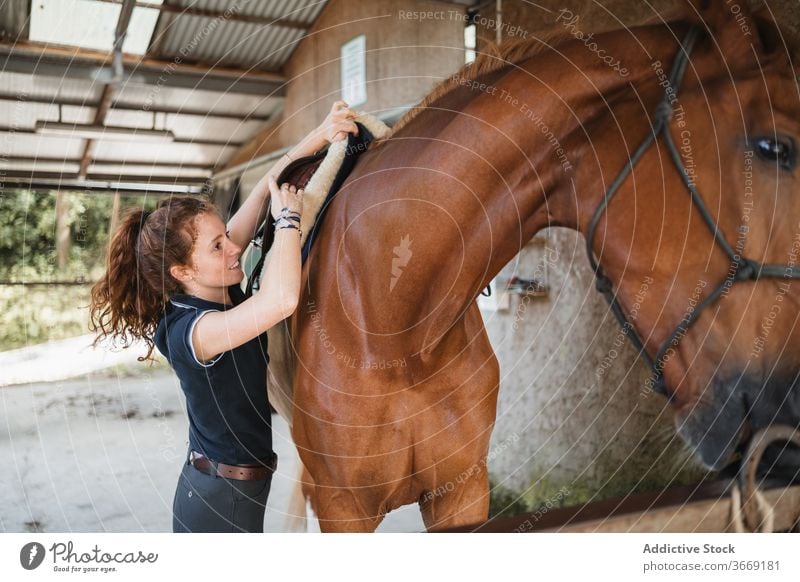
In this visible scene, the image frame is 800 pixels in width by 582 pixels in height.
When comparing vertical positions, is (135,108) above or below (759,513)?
above

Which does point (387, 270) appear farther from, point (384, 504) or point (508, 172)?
point (384, 504)

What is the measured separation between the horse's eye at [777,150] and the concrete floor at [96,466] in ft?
3.77

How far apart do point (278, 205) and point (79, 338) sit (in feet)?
2.06

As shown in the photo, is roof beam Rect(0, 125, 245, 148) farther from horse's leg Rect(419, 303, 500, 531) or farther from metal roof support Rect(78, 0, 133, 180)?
horse's leg Rect(419, 303, 500, 531)

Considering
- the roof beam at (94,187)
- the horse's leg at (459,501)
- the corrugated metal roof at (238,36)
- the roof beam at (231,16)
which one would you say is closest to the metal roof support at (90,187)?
the roof beam at (94,187)

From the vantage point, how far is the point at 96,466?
2.02 meters

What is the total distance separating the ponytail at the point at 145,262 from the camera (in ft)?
2.80

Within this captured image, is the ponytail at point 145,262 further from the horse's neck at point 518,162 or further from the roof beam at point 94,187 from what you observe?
the horse's neck at point 518,162

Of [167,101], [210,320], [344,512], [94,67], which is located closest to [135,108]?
[167,101]

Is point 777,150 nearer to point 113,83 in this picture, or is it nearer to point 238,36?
point 113,83

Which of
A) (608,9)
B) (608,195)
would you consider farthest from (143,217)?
(608,9)

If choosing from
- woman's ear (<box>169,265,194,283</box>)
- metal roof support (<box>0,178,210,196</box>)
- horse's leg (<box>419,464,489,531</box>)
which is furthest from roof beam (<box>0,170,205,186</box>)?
horse's leg (<box>419,464,489,531</box>)

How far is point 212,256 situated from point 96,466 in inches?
56.4

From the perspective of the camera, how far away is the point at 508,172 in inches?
32.8
